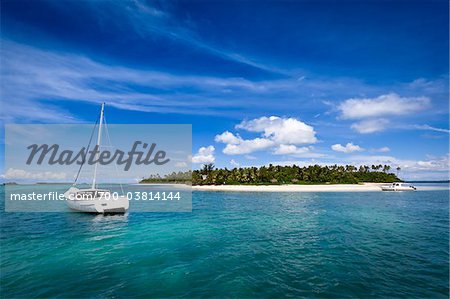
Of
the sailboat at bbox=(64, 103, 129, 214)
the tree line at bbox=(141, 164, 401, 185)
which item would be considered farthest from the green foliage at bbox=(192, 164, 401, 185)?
the sailboat at bbox=(64, 103, 129, 214)

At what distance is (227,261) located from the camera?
15711 mm

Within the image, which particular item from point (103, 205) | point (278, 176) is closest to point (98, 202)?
point (103, 205)

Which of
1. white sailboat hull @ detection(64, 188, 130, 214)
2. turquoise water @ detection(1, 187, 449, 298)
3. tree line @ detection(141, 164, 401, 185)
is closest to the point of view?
turquoise water @ detection(1, 187, 449, 298)

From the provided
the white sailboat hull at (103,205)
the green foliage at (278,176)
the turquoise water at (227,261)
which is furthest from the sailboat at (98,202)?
the green foliage at (278,176)

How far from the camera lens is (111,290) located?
11570 mm

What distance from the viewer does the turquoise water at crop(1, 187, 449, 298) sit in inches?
461

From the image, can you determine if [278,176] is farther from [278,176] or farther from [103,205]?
[103,205]

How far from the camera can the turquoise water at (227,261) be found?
11.7 metres

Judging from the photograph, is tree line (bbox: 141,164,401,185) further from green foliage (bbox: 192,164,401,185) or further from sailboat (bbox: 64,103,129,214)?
sailboat (bbox: 64,103,129,214)

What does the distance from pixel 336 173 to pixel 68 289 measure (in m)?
136

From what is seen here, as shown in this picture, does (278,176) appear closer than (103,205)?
No

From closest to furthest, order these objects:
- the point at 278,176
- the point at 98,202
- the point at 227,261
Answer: the point at 227,261 → the point at 98,202 → the point at 278,176

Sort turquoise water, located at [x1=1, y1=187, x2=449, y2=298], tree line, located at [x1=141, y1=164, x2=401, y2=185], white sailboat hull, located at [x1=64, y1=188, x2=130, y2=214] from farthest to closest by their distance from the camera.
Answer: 1. tree line, located at [x1=141, y1=164, x2=401, y2=185]
2. white sailboat hull, located at [x1=64, y1=188, x2=130, y2=214]
3. turquoise water, located at [x1=1, y1=187, x2=449, y2=298]

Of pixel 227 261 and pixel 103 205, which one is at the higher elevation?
pixel 103 205
